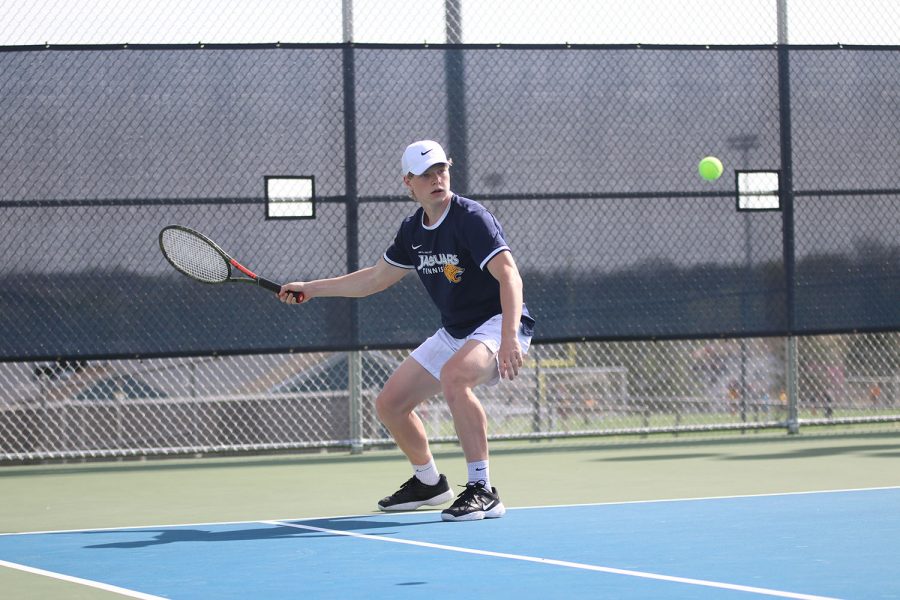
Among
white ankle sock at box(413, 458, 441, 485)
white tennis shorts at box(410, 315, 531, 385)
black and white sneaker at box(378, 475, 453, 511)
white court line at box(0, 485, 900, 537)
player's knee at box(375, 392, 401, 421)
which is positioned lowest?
white court line at box(0, 485, 900, 537)

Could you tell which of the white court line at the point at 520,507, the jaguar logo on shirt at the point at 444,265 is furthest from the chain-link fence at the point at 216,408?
the jaguar logo on shirt at the point at 444,265

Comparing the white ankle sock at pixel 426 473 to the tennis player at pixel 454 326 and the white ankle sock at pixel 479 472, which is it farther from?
the white ankle sock at pixel 479 472

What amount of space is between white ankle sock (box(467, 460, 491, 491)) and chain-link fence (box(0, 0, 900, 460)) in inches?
128

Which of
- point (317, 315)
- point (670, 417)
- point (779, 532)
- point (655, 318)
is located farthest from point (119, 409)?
point (670, 417)

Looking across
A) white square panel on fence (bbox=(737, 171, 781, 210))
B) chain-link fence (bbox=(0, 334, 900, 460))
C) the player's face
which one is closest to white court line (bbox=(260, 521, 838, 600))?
the player's face

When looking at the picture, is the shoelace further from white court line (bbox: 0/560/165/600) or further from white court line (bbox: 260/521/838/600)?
white court line (bbox: 0/560/165/600)

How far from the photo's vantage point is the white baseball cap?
6.01 meters

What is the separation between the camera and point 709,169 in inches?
377

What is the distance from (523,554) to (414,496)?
1517mm

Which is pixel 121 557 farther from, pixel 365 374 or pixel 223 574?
pixel 365 374

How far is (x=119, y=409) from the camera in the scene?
9680 millimetres

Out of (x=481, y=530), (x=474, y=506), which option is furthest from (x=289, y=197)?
(x=481, y=530)

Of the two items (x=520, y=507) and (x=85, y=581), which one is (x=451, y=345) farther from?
(x=85, y=581)

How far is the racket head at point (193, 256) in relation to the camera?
6930 mm
